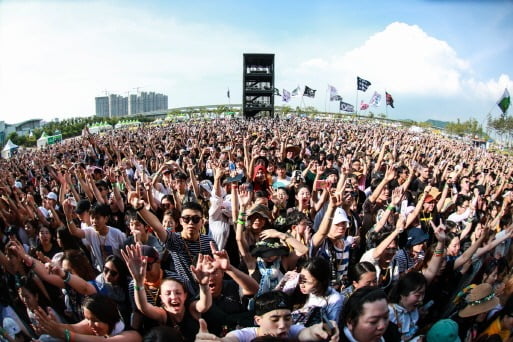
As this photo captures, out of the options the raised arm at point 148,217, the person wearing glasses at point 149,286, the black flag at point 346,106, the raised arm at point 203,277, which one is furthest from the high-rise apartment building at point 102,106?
the raised arm at point 203,277

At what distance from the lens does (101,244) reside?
351cm

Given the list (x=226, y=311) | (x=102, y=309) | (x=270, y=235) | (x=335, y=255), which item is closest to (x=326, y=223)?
(x=335, y=255)

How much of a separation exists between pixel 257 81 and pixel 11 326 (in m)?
34.9

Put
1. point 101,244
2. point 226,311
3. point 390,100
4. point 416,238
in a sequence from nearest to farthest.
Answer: point 226,311
point 416,238
point 101,244
point 390,100

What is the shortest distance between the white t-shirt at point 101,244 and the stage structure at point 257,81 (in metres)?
32.2

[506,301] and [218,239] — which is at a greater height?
[218,239]

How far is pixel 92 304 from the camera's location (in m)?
2.07

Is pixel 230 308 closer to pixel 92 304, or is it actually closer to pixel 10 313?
pixel 92 304

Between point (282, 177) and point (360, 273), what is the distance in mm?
3317

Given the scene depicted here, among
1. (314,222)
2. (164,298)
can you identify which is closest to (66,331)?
(164,298)

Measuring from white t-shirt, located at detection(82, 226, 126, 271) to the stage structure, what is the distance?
32.2 m

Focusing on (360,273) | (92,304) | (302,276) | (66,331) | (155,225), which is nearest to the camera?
(66,331)

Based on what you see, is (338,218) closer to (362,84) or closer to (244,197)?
(244,197)

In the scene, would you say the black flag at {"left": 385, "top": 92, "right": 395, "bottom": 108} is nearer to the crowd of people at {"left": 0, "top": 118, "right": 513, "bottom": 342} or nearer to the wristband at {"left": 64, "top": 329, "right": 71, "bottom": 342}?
the crowd of people at {"left": 0, "top": 118, "right": 513, "bottom": 342}
